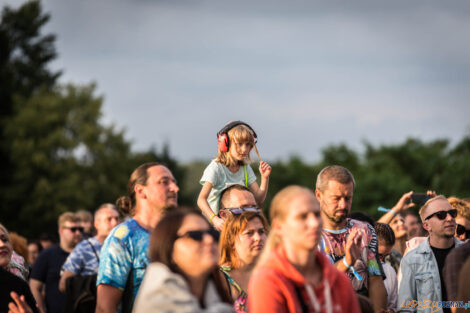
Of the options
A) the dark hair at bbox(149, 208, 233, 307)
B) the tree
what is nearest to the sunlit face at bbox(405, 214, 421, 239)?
the dark hair at bbox(149, 208, 233, 307)

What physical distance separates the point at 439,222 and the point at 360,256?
5.52 feet

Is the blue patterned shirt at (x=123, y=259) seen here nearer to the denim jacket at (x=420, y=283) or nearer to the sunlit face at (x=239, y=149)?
the sunlit face at (x=239, y=149)

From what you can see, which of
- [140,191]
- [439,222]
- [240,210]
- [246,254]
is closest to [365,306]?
[246,254]

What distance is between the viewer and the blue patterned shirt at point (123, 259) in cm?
543

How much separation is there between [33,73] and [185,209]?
47.7 meters

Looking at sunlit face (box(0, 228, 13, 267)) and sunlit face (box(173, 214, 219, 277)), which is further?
sunlit face (box(0, 228, 13, 267))

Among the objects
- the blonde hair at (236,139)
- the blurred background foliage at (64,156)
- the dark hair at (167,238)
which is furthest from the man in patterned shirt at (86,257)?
the blurred background foliage at (64,156)

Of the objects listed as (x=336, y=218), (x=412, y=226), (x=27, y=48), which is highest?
(x=27, y=48)

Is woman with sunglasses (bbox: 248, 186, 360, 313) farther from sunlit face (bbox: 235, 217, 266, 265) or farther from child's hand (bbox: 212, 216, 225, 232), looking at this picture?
child's hand (bbox: 212, 216, 225, 232)

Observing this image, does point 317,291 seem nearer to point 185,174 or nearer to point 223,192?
point 223,192

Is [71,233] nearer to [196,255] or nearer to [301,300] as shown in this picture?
[196,255]

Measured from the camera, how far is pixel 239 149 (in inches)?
293

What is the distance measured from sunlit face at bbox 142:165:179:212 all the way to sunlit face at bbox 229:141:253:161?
1688 millimetres

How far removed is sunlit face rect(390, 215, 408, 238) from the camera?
991 cm
